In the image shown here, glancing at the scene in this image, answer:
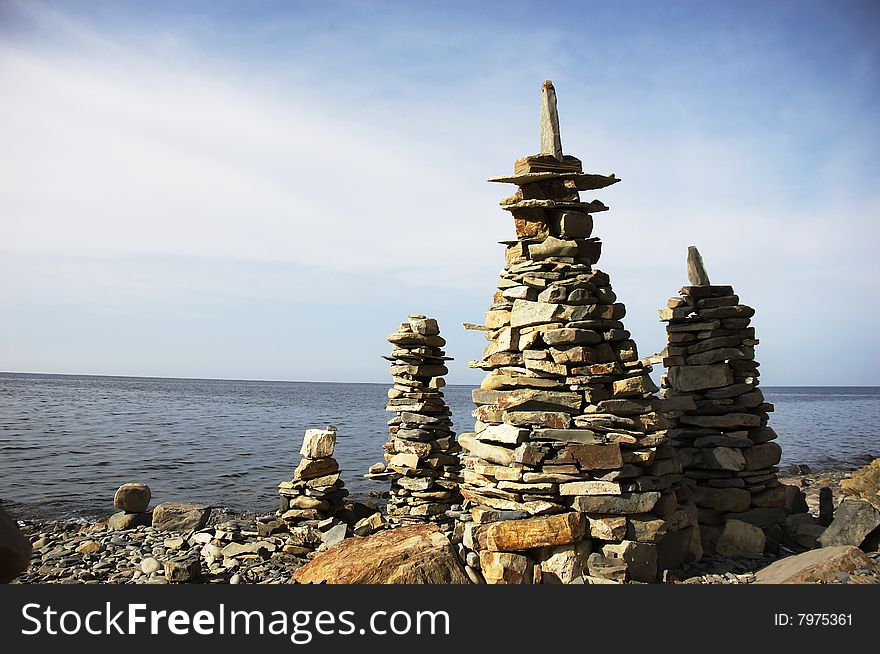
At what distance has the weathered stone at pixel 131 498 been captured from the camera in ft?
61.0

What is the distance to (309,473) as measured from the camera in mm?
14750

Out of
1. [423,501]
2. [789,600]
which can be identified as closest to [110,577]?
[423,501]

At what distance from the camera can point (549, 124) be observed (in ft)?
32.4

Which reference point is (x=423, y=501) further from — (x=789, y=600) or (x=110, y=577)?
(x=789, y=600)

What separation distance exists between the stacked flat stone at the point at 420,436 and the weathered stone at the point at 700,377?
684 centimetres

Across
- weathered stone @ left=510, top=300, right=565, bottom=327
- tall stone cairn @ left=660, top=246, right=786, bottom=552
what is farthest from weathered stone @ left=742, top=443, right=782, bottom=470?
weathered stone @ left=510, top=300, right=565, bottom=327

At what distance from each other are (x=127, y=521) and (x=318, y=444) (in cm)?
705

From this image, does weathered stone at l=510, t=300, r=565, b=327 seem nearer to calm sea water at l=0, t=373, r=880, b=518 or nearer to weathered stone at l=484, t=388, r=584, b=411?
weathered stone at l=484, t=388, r=584, b=411

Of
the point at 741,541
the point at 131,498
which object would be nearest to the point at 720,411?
the point at 741,541

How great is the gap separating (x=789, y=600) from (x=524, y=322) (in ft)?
14.9

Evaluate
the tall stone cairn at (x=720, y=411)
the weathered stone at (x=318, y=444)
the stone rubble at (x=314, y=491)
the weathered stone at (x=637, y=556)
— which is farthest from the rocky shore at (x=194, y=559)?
the weathered stone at (x=318, y=444)

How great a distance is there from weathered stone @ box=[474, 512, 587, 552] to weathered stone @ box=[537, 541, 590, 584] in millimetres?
126

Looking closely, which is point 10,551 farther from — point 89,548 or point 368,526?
point 89,548

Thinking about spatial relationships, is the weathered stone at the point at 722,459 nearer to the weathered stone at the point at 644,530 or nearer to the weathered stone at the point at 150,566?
the weathered stone at the point at 644,530
